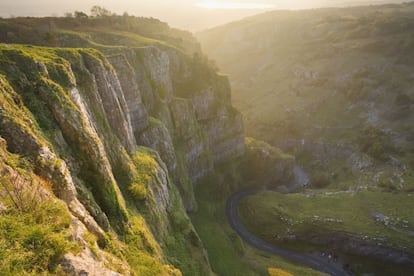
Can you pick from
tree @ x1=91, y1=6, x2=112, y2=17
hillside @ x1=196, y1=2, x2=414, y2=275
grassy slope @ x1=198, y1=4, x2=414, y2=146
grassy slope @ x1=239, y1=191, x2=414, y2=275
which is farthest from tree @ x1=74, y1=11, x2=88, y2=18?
grassy slope @ x1=198, y1=4, x2=414, y2=146

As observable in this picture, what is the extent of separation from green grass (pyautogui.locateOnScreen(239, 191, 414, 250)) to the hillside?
267 millimetres

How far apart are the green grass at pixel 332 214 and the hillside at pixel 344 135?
0.27m

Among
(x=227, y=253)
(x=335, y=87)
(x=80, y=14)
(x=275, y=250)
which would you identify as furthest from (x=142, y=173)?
(x=335, y=87)

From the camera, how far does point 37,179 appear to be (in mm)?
17391

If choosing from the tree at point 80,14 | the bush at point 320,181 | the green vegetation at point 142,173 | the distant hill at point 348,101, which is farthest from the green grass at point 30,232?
the distant hill at point 348,101

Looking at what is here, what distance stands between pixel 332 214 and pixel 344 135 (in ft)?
205

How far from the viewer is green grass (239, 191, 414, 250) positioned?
7950cm

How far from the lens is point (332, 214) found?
8706cm

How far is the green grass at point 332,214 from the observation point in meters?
79.5

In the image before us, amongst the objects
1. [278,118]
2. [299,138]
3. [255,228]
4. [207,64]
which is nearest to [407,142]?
[299,138]

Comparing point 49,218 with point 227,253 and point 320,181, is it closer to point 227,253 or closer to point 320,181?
point 227,253

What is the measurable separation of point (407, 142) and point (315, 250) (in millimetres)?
72851

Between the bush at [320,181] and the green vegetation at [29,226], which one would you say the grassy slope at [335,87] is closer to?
the bush at [320,181]

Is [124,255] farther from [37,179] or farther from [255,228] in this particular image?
[255,228]
